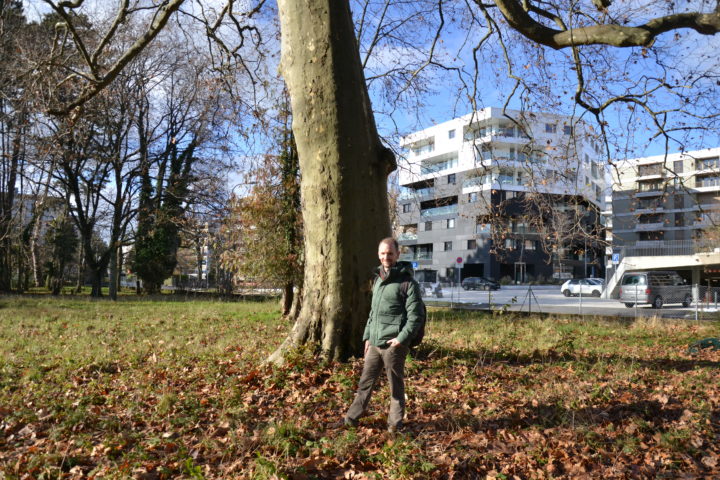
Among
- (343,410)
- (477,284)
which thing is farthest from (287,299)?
(477,284)

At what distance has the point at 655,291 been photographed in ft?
83.3

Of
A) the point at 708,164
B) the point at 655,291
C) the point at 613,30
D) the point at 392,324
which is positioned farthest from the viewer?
the point at 655,291

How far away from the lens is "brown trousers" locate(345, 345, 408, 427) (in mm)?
4293

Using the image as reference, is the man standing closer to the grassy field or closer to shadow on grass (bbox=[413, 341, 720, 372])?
the grassy field

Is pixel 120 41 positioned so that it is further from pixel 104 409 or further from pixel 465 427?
pixel 465 427

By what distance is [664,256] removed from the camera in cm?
3750

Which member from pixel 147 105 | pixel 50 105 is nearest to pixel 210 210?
pixel 147 105

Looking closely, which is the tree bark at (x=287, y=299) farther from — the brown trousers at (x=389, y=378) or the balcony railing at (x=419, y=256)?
the balcony railing at (x=419, y=256)

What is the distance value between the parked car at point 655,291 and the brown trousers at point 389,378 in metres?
24.4

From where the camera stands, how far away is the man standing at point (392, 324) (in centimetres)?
420

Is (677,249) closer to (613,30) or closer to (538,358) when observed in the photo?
(538,358)

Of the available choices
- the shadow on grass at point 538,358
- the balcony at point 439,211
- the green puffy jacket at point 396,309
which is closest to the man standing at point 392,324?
the green puffy jacket at point 396,309

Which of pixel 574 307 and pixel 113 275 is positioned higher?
pixel 113 275

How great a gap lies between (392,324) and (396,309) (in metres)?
0.13
